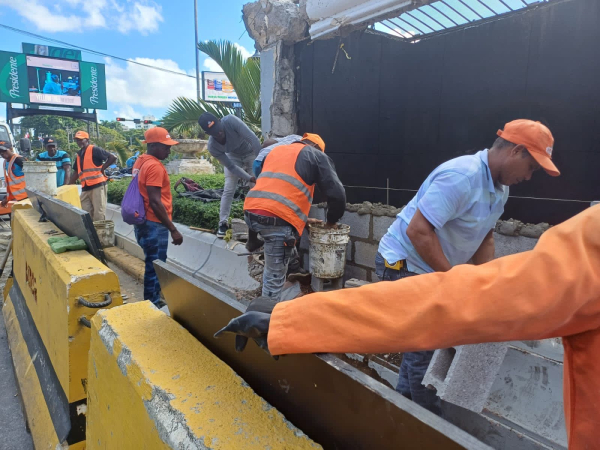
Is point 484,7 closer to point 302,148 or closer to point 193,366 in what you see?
point 302,148

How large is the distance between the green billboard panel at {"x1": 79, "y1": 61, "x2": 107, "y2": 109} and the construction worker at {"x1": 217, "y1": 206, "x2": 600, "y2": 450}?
40.4m

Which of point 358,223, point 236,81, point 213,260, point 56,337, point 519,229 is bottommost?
point 213,260

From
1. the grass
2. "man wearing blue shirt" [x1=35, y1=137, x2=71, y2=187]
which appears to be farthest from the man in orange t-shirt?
"man wearing blue shirt" [x1=35, y1=137, x2=71, y2=187]

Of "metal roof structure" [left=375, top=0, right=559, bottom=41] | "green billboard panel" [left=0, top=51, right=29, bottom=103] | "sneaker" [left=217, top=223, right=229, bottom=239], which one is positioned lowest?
"sneaker" [left=217, top=223, right=229, bottom=239]

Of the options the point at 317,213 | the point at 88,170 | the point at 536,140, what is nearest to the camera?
the point at 536,140

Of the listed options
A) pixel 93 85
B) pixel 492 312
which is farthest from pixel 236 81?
pixel 93 85

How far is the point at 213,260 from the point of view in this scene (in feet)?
17.3

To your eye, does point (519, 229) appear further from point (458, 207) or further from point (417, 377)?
point (417, 377)

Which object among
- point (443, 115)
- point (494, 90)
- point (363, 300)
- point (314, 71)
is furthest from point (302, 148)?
point (363, 300)

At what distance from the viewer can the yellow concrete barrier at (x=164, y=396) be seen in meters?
1.03

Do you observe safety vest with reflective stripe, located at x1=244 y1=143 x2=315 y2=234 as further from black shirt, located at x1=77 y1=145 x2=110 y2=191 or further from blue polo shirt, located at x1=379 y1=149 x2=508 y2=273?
black shirt, located at x1=77 y1=145 x2=110 y2=191

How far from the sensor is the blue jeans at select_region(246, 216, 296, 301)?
10.8 feet

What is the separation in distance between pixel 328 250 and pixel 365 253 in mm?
442

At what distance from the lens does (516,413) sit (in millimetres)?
2490
